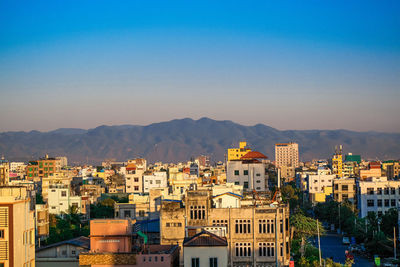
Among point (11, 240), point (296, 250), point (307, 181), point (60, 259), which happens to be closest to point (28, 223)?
point (11, 240)

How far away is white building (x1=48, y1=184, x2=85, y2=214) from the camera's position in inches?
3223

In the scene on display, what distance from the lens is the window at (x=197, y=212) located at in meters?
45.9

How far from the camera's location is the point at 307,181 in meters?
127

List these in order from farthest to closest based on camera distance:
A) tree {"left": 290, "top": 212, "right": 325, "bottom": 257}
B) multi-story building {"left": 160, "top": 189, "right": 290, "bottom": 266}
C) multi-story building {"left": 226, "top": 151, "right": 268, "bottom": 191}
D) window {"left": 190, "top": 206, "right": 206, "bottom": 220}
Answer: multi-story building {"left": 226, "top": 151, "right": 268, "bottom": 191} < tree {"left": 290, "top": 212, "right": 325, "bottom": 257} < window {"left": 190, "top": 206, "right": 206, "bottom": 220} < multi-story building {"left": 160, "top": 189, "right": 290, "bottom": 266}

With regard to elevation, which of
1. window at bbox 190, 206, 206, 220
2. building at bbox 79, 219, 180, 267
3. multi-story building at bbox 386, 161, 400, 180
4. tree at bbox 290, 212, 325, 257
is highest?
multi-story building at bbox 386, 161, 400, 180

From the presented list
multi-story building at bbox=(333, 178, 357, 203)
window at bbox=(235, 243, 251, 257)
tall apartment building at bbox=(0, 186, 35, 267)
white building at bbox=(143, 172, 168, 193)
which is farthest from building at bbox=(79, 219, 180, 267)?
white building at bbox=(143, 172, 168, 193)

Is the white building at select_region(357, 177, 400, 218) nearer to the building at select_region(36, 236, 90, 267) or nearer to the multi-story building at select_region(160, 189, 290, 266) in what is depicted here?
the multi-story building at select_region(160, 189, 290, 266)

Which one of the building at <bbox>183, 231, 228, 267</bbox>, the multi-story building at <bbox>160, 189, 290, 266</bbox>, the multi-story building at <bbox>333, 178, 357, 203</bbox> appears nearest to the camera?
the building at <bbox>183, 231, 228, 267</bbox>

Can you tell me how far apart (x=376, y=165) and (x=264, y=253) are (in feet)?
237

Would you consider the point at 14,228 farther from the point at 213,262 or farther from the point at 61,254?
the point at 213,262

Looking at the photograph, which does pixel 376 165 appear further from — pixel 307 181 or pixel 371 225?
pixel 371 225

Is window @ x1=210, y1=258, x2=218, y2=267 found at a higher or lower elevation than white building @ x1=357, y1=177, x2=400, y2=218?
lower

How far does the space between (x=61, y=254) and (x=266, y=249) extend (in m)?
13.8

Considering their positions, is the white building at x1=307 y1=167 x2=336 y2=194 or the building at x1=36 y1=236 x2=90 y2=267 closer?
the building at x1=36 y1=236 x2=90 y2=267
